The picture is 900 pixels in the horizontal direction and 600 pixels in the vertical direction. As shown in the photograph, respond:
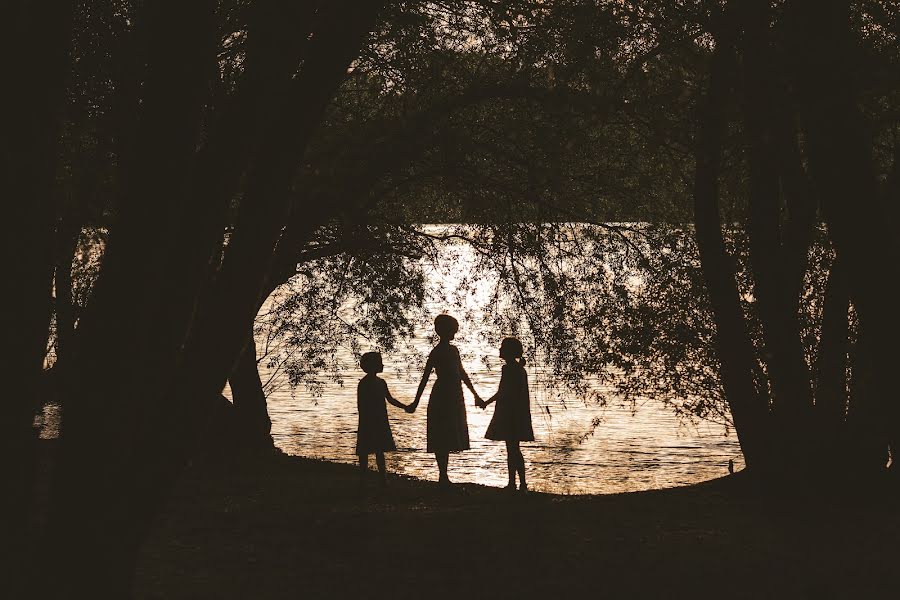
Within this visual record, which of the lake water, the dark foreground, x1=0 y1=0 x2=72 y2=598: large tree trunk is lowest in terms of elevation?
the lake water

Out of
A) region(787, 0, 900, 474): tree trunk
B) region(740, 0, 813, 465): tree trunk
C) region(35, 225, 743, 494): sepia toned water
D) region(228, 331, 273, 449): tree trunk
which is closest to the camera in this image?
region(787, 0, 900, 474): tree trunk

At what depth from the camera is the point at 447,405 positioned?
11.0m

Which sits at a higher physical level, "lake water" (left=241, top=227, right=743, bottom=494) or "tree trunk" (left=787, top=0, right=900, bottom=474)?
"tree trunk" (left=787, top=0, right=900, bottom=474)

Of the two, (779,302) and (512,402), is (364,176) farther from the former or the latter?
(779,302)

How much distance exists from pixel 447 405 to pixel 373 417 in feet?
3.20

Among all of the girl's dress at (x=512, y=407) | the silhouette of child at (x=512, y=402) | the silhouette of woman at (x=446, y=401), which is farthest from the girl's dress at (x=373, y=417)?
the girl's dress at (x=512, y=407)

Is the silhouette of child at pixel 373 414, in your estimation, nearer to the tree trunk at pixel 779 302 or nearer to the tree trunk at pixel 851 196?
the tree trunk at pixel 779 302

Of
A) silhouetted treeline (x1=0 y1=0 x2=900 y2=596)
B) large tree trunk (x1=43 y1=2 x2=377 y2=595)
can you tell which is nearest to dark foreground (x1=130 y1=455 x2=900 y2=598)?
silhouetted treeline (x1=0 y1=0 x2=900 y2=596)

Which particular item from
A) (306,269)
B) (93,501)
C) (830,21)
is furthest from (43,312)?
(306,269)

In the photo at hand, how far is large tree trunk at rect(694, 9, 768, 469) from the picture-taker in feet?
35.5

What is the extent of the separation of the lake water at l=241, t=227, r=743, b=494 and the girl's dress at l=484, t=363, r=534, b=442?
495 centimetres

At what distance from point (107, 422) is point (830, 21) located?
12.5ft

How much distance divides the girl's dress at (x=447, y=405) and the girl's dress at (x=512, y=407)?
15.4 inches

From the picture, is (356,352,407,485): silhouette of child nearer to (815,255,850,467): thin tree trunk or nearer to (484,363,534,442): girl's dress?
(484,363,534,442): girl's dress
